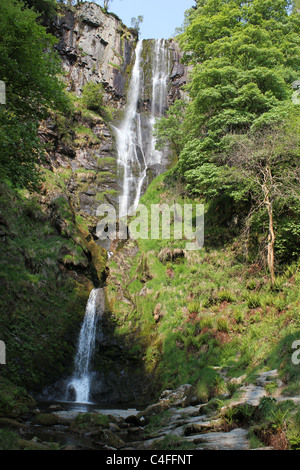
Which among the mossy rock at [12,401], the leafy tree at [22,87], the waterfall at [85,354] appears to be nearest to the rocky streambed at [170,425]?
the mossy rock at [12,401]

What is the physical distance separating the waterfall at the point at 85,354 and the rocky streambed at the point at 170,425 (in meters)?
2.77

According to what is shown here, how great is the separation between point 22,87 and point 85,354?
1183 cm

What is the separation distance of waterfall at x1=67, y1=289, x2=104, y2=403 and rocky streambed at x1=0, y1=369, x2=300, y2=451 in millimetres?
2773

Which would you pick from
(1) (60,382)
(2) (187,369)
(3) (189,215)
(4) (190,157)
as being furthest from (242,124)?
(1) (60,382)

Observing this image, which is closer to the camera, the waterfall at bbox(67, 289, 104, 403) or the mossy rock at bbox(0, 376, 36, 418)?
the mossy rock at bbox(0, 376, 36, 418)

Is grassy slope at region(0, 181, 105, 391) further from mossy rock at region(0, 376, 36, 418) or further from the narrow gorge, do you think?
mossy rock at region(0, 376, 36, 418)

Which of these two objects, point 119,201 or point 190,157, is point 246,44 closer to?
point 190,157

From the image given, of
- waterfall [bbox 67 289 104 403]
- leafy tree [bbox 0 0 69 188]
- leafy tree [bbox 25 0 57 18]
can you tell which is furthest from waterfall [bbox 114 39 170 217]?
leafy tree [bbox 0 0 69 188]

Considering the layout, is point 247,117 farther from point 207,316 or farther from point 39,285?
point 39,285

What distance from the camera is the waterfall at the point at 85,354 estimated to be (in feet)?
44.1

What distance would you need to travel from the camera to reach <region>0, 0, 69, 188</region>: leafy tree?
9.34 m

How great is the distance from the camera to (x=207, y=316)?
1212 cm

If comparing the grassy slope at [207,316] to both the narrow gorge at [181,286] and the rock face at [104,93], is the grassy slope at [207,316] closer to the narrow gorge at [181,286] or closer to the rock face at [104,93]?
the narrow gorge at [181,286]
